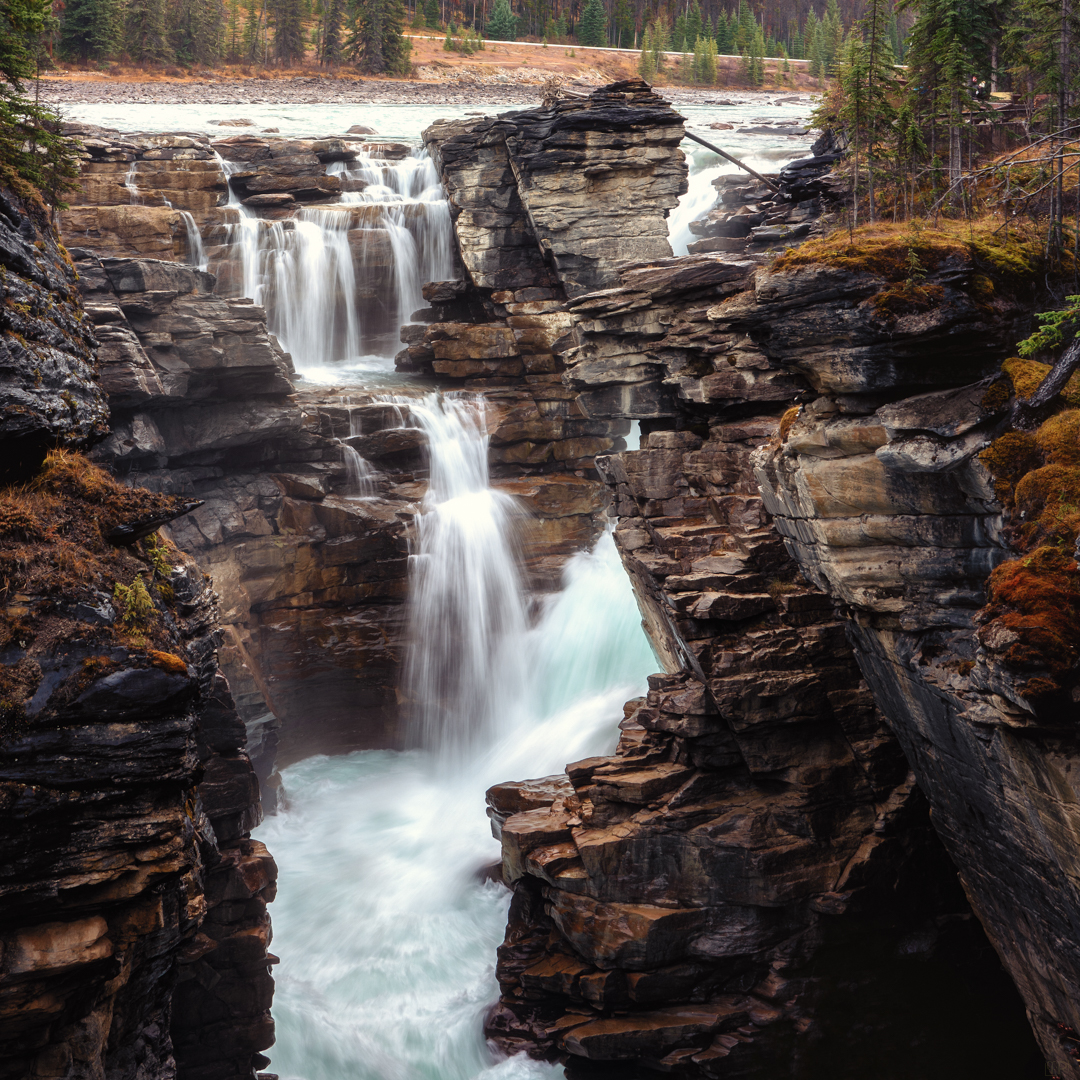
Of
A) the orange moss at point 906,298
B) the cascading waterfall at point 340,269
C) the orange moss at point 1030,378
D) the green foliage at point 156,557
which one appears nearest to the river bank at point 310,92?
the cascading waterfall at point 340,269

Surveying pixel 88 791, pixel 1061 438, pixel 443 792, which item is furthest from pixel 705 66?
pixel 88 791

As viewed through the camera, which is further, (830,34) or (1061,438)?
(830,34)

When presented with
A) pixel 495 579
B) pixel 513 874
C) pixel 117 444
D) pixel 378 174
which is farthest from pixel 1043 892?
pixel 378 174

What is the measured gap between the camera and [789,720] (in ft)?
47.1

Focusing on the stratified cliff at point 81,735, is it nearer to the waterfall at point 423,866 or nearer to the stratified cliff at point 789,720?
the waterfall at point 423,866

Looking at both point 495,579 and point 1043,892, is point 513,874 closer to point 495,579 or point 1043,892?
point 1043,892

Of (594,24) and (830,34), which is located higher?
(594,24)

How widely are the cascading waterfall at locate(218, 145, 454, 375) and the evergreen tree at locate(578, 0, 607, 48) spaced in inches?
2466

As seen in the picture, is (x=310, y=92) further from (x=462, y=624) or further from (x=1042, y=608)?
(x=1042, y=608)

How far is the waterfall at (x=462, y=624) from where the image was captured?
24125 millimetres

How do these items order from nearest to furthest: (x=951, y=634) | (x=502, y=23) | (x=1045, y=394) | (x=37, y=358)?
(x=1045, y=394) → (x=37, y=358) → (x=951, y=634) → (x=502, y=23)

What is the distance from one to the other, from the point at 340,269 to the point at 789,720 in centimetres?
2385

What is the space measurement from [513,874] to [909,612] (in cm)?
859

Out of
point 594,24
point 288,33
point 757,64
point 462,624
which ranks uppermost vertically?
point 594,24
